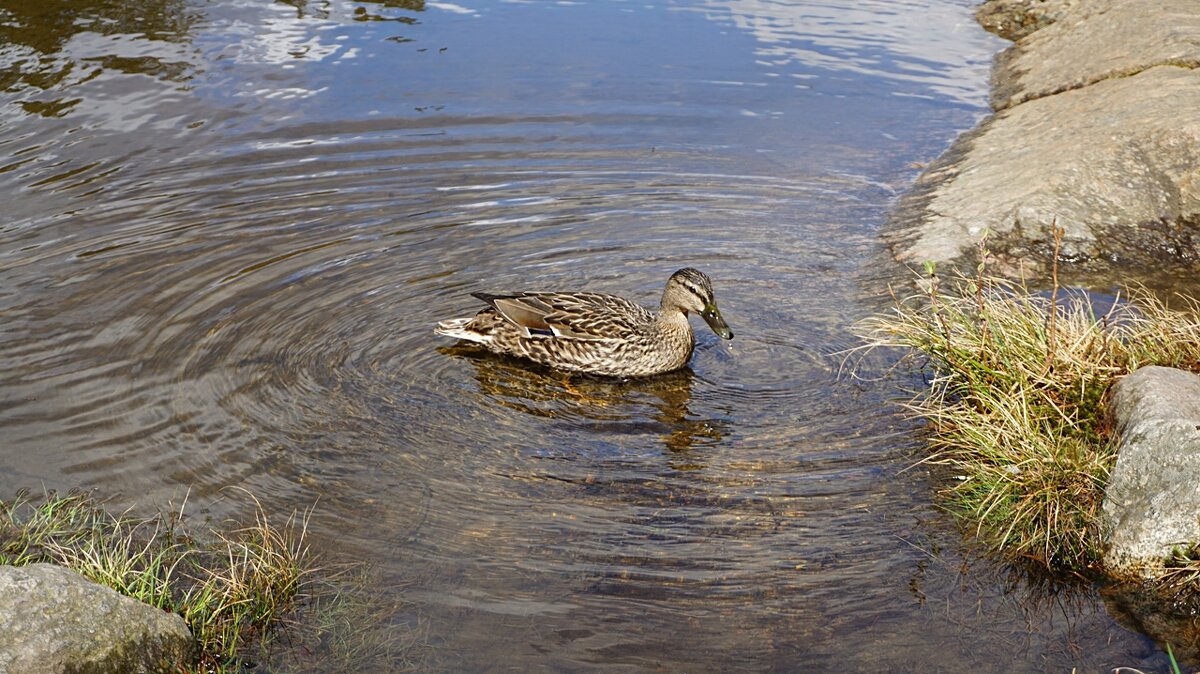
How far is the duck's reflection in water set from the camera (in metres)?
7.23

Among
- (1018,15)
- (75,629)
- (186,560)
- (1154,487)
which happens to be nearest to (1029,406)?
(1154,487)

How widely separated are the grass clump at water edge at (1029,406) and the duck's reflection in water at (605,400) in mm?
1388

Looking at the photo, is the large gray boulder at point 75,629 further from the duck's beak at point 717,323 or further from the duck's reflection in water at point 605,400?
the duck's beak at point 717,323

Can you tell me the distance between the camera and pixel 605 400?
26.1 feet

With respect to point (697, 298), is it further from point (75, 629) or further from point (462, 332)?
point (75, 629)

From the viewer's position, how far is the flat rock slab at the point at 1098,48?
1225 centimetres

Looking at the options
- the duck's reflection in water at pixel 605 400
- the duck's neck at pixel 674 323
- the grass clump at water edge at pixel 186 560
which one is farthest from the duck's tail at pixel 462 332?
the grass clump at water edge at pixel 186 560

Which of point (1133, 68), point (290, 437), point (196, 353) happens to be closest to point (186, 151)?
point (196, 353)

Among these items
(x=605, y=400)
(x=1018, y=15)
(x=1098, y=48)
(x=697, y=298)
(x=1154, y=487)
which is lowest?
(x=605, y=400)

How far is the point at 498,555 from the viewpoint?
19.0ft

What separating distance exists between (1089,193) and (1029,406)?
4.19m

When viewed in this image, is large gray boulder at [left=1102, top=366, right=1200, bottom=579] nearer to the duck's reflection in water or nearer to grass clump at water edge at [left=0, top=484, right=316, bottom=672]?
the duck's reflection in water

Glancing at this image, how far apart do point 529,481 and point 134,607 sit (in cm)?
237

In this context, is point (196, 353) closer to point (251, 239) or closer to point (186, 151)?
point (251, 239)
